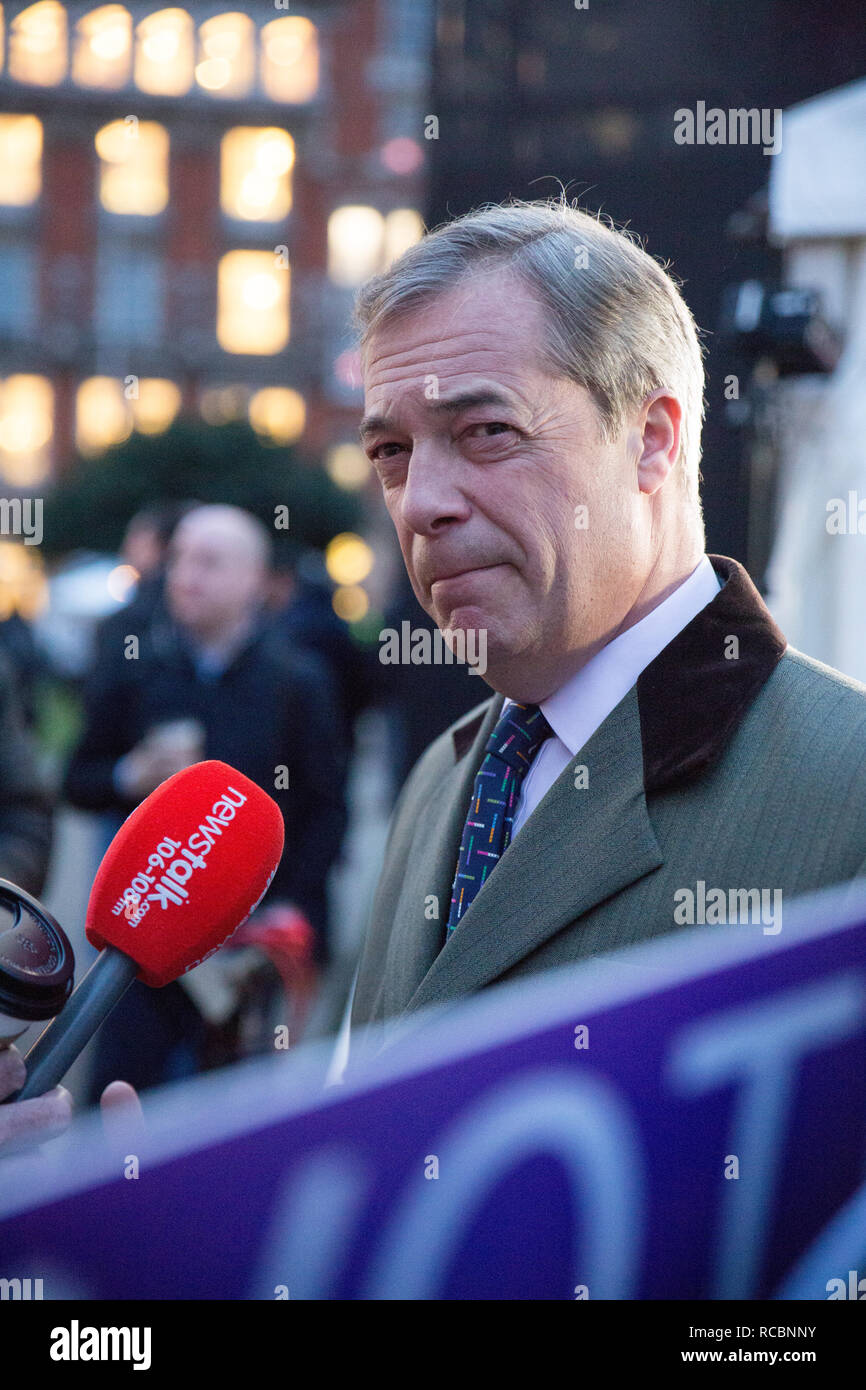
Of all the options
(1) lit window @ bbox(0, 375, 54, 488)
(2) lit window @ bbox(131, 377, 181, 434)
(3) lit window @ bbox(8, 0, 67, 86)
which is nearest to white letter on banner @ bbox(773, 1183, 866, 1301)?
(2) lit window @ bbox(131, 377, 181, 434)

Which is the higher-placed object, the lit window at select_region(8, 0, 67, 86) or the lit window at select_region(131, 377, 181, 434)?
the lit window at select_region(8, 0, 67, 86)

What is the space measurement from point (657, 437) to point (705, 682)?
0.34m

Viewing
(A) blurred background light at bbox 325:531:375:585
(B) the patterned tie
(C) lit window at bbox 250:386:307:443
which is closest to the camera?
(B) the patterned tie

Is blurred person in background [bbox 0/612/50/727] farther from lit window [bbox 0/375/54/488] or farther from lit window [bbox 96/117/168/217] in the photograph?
lit window [bbox 96/117/168/217]

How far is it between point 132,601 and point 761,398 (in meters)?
2.43

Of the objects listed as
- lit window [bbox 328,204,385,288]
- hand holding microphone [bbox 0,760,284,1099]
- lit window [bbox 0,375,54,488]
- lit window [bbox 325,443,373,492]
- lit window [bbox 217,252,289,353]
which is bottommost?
hand holding microphone [bbox 0,760,284,1099]

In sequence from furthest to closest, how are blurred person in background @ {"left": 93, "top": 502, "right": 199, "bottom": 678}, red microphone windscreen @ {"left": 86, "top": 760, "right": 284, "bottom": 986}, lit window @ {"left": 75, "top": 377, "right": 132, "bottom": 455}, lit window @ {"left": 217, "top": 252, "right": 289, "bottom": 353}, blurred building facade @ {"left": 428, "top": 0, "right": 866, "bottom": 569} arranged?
lit window @ {"left": 75, "top": 377, "right": 132, "bottom": 455} < lit window @ {"left": 217, "top": 252, "right": 289, "bottom": 353} < blurred person in background @ {"left": 93, "top": 502, "right": 199, "bottom": 678} < blurred building facade @ {"left": 428, "top": 0, "right": 866, "bottom": 569} < red microphone windscreen @ {"left": 86, "top": 760, "right": 284, "bottom": 986}

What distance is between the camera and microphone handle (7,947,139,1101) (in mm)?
1225

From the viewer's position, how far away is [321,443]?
41656mm

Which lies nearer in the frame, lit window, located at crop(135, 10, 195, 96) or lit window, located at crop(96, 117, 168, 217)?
lit window, located at crop(135, 10, 195, 96)

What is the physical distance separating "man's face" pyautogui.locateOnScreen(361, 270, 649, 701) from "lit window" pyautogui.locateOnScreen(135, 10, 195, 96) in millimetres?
36909

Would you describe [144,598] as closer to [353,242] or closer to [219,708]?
[219,708]

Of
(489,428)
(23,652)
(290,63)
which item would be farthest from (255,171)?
(489,428)
